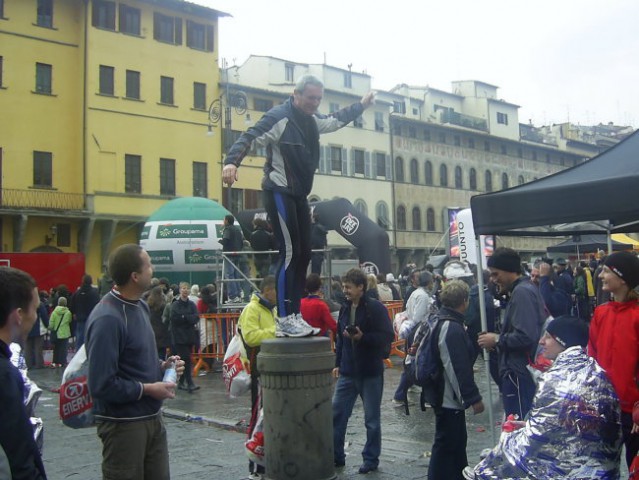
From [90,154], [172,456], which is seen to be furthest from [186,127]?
[172,456]

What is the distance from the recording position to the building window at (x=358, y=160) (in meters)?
53.5

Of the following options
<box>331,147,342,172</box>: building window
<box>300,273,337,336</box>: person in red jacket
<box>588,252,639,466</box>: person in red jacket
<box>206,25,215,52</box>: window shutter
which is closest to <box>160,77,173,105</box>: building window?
<box>206,25,215,52</box>: window shutter

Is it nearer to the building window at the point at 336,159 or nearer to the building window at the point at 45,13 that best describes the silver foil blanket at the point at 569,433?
the building window at the point at 45,13

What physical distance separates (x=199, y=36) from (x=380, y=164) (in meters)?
17.4

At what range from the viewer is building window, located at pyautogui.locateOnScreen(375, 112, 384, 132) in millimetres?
55438

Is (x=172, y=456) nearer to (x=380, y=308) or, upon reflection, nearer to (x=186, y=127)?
(x=380, y=308)

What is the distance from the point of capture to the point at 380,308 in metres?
7.60

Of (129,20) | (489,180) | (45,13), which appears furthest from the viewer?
(489,180)

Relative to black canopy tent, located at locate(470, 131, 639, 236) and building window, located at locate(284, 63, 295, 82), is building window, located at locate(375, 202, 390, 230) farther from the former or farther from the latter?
black canopy tent, located at locate(470, 131, 639, 236)

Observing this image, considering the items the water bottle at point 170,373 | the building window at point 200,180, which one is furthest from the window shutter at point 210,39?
the water bottle at point 170,373

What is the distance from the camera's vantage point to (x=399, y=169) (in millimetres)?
57188

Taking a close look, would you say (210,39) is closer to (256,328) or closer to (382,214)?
(382,214)

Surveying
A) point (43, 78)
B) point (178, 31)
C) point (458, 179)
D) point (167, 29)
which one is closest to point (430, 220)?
point (458, 179)

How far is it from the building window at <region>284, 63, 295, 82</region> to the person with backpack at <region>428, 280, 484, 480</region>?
48126mm
